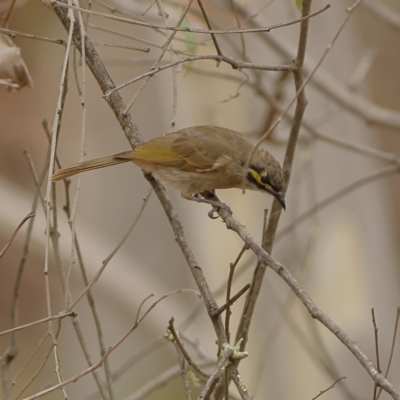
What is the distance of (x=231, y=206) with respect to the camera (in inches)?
209

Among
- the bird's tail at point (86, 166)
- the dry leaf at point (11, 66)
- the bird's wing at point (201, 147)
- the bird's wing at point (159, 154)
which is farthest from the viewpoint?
the bird's wing at point (201, 147)

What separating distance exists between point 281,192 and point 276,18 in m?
2.50

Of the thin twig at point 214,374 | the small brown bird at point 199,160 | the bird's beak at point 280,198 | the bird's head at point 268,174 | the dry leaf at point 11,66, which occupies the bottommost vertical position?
the thin twig at point 214,374

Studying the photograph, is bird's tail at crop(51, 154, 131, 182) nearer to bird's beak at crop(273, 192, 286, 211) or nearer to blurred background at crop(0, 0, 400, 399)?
bird's beak at crop(273, 192, 286, 211)

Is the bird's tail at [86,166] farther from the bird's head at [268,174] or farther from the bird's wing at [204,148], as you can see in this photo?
the bird's head at [268,174]

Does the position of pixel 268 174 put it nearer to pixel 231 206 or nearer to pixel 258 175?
pixel 258 175

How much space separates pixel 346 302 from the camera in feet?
15.6

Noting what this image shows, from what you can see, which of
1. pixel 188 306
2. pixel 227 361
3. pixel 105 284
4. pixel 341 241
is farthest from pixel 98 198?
pixel 227 361

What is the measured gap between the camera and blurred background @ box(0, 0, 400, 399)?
4.57 m

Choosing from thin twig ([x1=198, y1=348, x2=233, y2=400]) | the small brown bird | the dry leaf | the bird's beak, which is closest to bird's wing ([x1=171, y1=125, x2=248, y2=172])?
the small brown bird

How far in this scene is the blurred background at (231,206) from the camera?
4574mm

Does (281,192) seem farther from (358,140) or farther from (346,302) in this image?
(358,140)

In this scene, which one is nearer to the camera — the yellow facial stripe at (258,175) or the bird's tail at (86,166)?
the bird's tail at (86,166)

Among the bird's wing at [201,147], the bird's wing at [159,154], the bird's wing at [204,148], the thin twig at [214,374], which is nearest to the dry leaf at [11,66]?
the bird's wing at [159,154]
